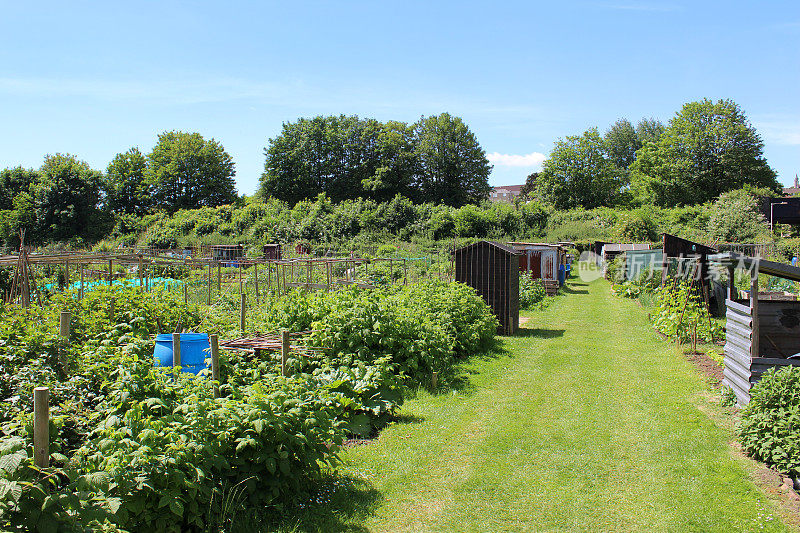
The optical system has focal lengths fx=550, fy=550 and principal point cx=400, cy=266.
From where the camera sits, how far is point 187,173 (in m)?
57.7

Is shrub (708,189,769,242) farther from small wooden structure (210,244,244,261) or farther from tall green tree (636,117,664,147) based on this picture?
tall green tree (636,117,664,147)

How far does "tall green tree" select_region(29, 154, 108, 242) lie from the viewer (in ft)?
160

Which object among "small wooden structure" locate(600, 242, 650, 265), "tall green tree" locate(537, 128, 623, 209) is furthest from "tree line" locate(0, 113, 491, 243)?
"small wooden structure" locate(600, 242, 650, 265)

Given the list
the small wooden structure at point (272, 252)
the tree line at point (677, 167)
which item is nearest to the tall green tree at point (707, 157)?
the tree line at point (677, 167)

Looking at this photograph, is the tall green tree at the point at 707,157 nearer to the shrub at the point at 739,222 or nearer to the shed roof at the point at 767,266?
the shrub at the point at 739,222

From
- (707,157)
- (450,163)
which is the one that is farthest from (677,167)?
(450,163)

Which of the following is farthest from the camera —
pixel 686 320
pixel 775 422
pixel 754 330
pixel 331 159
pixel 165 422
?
pixel 331 159

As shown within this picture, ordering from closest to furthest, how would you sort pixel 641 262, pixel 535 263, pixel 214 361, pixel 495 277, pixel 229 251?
pixel 214 361 < pixel 495 277 < pixel 641 262 < pixel 535 263 < pixel 229 251

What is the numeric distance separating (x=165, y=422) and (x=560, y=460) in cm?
434

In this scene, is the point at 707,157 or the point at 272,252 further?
the point at 707,157

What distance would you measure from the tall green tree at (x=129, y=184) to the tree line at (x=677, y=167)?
4239 cm

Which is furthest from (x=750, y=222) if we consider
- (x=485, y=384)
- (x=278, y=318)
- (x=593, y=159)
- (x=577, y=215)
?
(x=278, y=318)

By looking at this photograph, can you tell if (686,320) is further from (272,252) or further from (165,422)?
(272,252)

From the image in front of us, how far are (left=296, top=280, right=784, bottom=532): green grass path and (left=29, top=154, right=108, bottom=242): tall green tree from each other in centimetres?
5053
